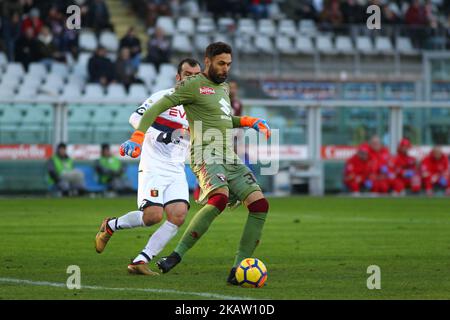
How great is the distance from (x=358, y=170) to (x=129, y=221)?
16.8 metres

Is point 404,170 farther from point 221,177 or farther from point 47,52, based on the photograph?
point 221,177

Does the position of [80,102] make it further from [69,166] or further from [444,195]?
[444,195]

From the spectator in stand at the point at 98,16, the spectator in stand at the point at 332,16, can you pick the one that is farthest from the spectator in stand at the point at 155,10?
the spectator in stand at the point at 332,16

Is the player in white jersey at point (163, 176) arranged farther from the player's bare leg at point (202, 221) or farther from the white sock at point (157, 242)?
the player's bare leg at point (202, 221)

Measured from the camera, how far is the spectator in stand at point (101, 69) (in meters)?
26.7

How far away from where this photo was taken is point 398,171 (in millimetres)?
27250

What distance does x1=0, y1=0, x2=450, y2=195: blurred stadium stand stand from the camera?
25.3 m

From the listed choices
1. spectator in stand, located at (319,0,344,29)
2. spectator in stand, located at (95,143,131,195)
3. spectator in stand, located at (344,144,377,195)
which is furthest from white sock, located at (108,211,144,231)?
spectator in stand, located at (319,0,344,29)

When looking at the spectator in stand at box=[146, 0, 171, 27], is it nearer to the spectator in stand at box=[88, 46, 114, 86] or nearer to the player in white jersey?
the spectator in stand at box=[88, 46, 114, 86]

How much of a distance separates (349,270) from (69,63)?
61.1 ft

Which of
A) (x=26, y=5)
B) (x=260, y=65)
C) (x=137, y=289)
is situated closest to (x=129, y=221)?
(x=137, y=289)

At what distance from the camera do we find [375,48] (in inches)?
1233

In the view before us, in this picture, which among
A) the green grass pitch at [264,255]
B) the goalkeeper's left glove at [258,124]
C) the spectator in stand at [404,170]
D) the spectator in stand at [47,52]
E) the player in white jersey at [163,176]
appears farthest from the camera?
the spectator in stand at [47,52]

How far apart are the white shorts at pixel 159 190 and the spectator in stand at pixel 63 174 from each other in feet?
46.0
